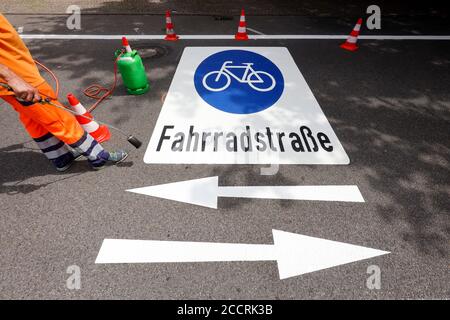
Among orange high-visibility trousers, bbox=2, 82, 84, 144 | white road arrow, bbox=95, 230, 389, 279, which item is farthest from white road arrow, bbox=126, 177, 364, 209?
orange high-visibility trousers, bbox=2, 82, 84, 144

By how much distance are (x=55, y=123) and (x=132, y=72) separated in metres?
1.96

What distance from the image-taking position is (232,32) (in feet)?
21.9

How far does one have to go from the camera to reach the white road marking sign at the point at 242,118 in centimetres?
336

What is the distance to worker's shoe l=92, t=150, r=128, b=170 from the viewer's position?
3146 mm

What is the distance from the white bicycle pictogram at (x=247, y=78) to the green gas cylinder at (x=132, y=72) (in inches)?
43.6

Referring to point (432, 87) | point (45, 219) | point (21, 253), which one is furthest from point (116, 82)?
point (432, 87)

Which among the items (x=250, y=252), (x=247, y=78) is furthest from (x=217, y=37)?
(x=250, y=252)

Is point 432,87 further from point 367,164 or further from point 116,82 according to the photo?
point 116,82

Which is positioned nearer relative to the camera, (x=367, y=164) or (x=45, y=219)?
(x=45, y=219)

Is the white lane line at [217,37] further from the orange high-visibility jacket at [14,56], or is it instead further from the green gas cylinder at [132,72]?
the orange high-visibility jacket at [14,56]

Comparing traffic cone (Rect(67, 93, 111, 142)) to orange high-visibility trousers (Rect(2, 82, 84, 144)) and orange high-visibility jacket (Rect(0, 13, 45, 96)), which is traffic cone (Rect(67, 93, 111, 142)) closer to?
orange high-visibility trousers (Rect(2, 82, 84, 144))

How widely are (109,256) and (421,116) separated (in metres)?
4.91

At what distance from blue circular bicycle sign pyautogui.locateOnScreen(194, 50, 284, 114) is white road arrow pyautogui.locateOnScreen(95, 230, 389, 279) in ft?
7.40
